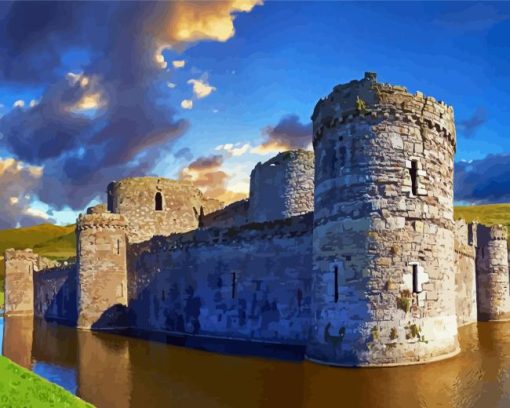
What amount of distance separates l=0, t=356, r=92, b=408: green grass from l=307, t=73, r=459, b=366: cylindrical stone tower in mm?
7164

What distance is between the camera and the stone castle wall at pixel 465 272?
87.8ft

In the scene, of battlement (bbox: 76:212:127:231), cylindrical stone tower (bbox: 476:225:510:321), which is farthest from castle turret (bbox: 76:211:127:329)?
cylindrical stone tower (bbox: 476:225:510:321)

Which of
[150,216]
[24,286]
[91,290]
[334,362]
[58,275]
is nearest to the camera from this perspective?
[334,362]

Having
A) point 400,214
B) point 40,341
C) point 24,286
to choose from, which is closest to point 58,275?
point 24,286

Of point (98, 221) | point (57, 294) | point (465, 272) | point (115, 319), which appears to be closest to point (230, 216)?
point (98, 221)

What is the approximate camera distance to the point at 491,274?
31.1 meters

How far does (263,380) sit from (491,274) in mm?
22294

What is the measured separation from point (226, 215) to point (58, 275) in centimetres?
1513

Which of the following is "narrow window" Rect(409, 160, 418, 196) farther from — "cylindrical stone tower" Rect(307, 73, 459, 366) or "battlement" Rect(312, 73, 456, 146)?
"battlement" Rect(312, 73, 456, 146)

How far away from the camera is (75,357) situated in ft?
64.7

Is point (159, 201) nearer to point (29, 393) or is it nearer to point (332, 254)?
point (332, 254)

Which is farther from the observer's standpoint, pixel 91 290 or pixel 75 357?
pixel 91 290

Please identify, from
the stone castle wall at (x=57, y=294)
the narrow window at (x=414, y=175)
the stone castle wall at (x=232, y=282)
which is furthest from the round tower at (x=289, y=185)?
the stone castle wall at (x=57, y=294)

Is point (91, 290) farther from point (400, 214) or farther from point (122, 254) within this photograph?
point (400, 214)
